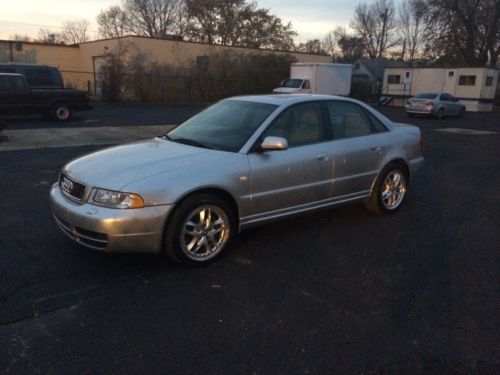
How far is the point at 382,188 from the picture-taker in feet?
18.6

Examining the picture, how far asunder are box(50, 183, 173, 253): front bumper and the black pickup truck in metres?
12.5

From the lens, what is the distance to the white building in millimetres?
33250

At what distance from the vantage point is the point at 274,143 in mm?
4215

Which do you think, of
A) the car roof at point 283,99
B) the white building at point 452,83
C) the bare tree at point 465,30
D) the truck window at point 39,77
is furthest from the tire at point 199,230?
the bare tree at point 465,30

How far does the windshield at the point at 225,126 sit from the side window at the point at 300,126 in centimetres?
16

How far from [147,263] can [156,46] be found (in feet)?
94.7

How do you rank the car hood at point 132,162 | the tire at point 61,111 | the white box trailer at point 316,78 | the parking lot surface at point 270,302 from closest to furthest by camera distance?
1. the parking lot surface at point 270,302
2. the car hood at point 132,162
3. the tire at point 61,111
4. the white box trailer at point 316,78

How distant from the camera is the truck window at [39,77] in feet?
51.9

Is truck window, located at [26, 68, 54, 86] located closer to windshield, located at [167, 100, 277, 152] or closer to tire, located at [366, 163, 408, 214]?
windshield, located at [167, 100, 277, 152]

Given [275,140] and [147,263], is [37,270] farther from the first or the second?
[275,140]

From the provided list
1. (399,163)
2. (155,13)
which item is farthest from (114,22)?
(399,163)

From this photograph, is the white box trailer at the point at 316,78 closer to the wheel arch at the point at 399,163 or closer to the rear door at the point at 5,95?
the rear door at the point at 5,95

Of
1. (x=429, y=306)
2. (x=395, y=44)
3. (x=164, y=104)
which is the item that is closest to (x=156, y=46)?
(x=164, y=104)

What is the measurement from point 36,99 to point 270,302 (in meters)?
14.1
